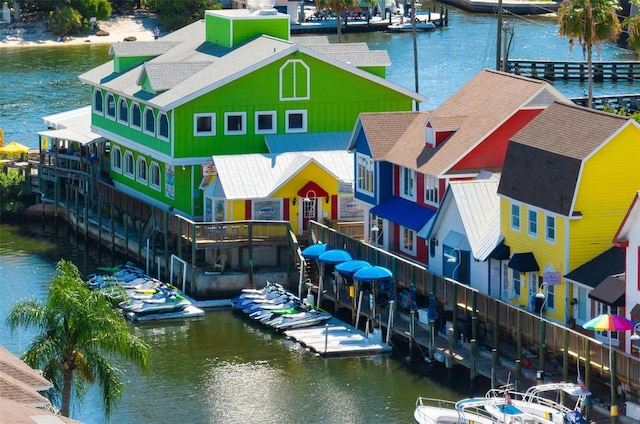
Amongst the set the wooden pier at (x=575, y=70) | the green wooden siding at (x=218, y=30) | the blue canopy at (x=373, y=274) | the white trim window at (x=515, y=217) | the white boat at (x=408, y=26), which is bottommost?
the white boat at (x=408, y=26)

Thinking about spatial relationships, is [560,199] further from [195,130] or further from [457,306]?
[195,130]

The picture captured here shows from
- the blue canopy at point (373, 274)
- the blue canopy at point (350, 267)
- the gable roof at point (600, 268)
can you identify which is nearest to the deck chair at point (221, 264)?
the blue canopy at point (350, 267)

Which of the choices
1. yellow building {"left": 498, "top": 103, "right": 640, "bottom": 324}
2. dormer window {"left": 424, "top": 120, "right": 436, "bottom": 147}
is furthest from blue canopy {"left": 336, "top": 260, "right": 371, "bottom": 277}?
yellow building {"left": 498, "top": 103, "right": 640, "bottom": 324}

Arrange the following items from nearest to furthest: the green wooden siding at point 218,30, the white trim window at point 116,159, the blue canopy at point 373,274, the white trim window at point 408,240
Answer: the blue canopy at point 373,274 < the white trim window at point 408,240 < the green wooden siding at point 218,30 < the white trim window at point 116,159

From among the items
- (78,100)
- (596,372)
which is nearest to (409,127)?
(596,372)

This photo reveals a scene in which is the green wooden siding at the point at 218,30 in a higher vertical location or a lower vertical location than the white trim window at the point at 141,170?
higher

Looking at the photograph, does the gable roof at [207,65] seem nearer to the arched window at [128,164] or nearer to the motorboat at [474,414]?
the arched window at [128,164]

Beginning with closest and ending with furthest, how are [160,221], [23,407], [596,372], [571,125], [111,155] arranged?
[23,407] < [596,372] < [571,125] < [160,221] < [111,155]

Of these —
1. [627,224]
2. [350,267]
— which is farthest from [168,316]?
[627,224]
